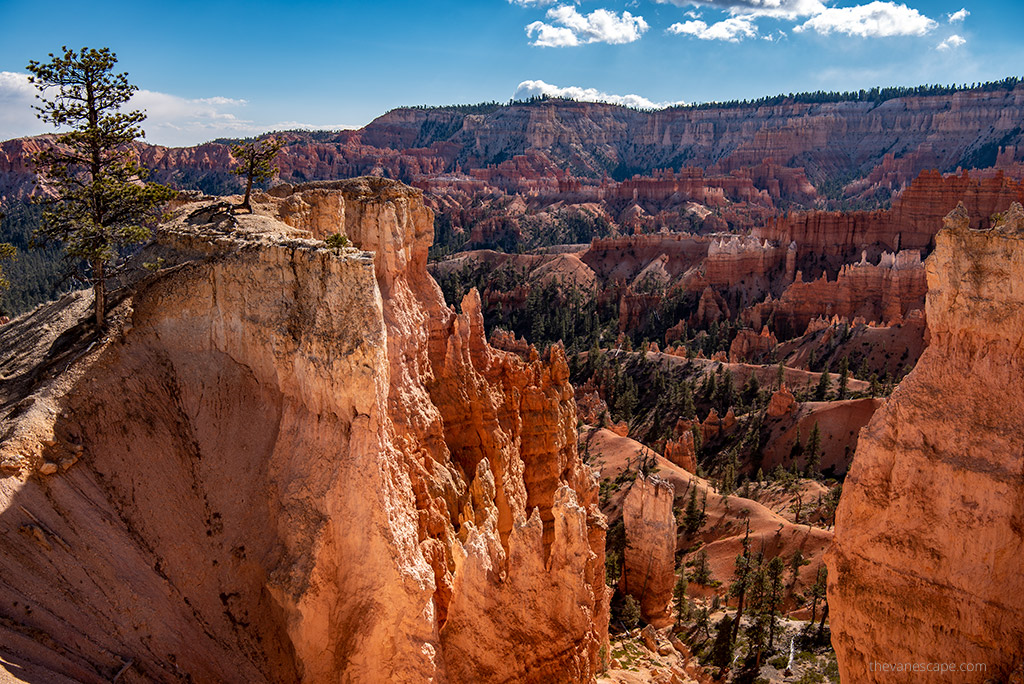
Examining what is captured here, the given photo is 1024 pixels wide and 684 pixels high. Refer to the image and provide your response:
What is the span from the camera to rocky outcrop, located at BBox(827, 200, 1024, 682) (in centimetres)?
1229

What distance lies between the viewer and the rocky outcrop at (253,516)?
984 cm

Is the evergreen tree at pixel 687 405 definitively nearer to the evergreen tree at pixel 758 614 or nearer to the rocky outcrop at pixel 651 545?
the evergreen tree at pixel 758 614

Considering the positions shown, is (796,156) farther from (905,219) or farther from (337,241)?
(337,241)

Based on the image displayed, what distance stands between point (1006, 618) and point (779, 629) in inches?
604

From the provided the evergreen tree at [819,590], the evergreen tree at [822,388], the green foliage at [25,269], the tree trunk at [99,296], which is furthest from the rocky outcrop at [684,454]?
the green foliage at [25,269]

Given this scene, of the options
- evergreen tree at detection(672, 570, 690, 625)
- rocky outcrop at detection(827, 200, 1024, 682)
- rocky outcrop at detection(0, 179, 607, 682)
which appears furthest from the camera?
evergreen tree at detection(672, 570, 690, 625)

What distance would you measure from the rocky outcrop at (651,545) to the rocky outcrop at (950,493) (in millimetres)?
15373

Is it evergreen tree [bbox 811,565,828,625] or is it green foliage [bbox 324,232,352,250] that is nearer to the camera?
green foliage [bbox 324,232,352,250]

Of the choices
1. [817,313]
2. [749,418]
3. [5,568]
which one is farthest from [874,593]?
[817,313]

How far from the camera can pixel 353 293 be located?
11.8 m

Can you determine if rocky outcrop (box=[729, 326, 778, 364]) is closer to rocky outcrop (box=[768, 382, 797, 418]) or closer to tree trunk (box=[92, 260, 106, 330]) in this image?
rocky outcrop (box=[768, 382, 797, 418])

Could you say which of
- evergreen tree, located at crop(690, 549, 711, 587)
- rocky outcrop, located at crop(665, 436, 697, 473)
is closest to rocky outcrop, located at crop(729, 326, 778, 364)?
rocky outcrop, located at crop(665, 436, 697, 473)

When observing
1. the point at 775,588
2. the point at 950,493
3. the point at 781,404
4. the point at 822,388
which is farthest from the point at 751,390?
the point at 950,493

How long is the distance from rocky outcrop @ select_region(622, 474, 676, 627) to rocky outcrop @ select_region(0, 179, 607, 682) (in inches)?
583
